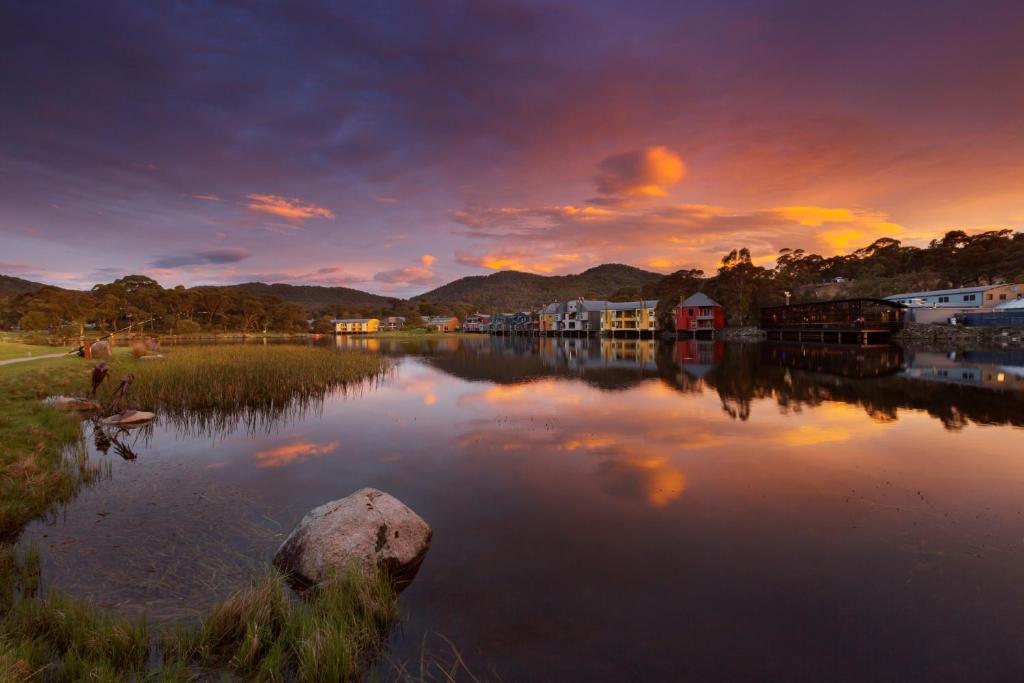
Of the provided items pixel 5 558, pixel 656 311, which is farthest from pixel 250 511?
pixel 656 311

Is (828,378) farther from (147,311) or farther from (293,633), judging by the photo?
(147,311)

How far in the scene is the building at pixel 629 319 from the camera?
103 m

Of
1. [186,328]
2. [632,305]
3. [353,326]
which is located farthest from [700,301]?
[186,328]

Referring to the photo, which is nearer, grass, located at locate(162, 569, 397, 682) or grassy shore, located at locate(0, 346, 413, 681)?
grassy shore, located at locate(0, 346, 413, 681)

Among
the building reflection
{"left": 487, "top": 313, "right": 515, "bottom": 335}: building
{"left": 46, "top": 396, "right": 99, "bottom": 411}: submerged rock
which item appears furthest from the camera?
{"left": 487, "top": 313, "right": 515, "bottom": 335}: building

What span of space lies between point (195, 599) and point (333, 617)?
8.44 ft

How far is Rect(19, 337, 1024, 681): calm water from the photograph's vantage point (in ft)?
20.5

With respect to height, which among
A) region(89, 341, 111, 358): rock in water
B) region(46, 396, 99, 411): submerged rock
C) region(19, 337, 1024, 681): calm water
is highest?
region(89, 341, 111, 358): rock in water

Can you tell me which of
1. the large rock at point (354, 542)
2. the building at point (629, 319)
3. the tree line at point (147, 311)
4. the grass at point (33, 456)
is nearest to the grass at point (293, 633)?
the large rock at point (354, 542)

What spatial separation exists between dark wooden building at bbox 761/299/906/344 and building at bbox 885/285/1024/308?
327 inches

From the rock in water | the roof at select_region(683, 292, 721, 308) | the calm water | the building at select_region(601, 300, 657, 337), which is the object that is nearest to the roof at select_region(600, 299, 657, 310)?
the building at select_region(601, 300, 657, 337)

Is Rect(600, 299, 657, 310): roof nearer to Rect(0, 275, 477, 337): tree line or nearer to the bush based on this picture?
Rect(0, 275, 477, 337): tree line

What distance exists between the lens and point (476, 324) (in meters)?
168

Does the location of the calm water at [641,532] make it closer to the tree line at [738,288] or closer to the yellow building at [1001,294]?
the yellow building at [1001,294]
